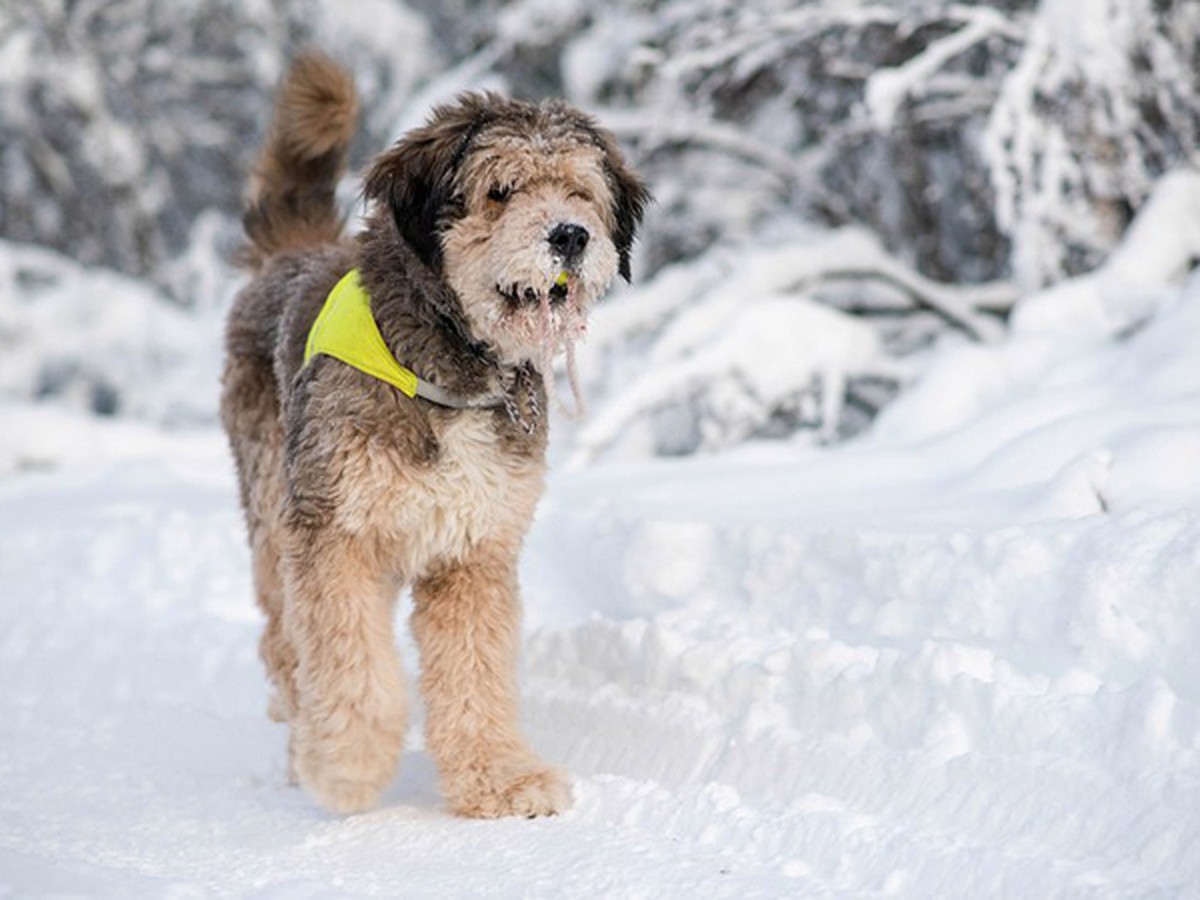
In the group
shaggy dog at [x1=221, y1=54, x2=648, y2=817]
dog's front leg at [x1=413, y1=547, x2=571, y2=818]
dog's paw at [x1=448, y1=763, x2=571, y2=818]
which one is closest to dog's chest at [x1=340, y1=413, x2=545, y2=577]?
shaggy dog at [x1=221, y1=54, x2=648, y2=817]

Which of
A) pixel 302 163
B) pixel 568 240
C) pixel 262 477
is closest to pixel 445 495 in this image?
pixel 568 240

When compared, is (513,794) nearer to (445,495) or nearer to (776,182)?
(445,495)

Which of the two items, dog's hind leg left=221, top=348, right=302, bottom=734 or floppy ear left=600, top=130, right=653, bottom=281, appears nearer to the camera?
floppy ear left=600, top=130, right=653, bottom=281

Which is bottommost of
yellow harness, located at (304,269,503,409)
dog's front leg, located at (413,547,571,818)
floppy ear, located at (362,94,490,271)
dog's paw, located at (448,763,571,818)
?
dog's paw, located at (448,763,571,818)

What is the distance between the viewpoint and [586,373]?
984cm

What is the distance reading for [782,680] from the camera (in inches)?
171

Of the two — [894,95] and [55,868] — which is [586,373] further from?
[55,868]

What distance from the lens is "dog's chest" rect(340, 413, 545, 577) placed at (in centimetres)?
414

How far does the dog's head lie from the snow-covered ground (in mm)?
1156

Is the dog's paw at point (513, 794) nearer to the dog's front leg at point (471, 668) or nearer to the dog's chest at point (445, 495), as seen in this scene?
the dog's front leg at point (471, 668)

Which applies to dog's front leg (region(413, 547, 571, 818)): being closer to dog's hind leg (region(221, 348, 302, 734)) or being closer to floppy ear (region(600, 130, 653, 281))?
dog's hind leg (region(221, 348, 302, 734))

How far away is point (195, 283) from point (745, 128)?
857 centimetres

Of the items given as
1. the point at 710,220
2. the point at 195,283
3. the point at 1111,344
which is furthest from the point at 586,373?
the point at 195,283

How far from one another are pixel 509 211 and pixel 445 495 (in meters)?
0.73
